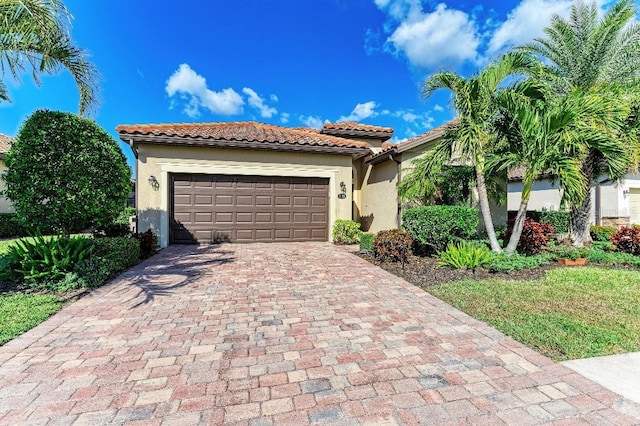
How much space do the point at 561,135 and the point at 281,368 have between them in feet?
25.3

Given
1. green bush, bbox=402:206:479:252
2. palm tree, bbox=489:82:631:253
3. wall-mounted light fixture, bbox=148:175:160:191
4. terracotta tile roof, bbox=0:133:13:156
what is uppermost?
terracotta tile roof, bbox=0:133:13:156

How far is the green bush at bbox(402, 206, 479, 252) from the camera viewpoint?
797 cm

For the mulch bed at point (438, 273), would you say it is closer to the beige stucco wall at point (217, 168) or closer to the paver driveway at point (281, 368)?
the paver driveway at point (281, 368)

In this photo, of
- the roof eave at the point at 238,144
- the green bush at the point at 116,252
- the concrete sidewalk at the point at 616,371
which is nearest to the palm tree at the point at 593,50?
the roof eave at the point at 238,144

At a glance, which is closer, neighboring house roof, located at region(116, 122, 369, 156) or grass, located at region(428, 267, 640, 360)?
grass, located at region(428, 267, 640, 360)

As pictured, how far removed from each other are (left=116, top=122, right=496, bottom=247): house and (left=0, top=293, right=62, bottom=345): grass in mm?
5365

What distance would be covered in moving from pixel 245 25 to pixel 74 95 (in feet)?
25.2

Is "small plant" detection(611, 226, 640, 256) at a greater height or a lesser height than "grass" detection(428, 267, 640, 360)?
greater

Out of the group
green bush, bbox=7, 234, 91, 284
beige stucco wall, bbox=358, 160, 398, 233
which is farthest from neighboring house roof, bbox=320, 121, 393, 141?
green bush, bbox=7, 234, 91, 284

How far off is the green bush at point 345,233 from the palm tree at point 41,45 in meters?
8.12

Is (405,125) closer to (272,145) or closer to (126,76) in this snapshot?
(272,145)

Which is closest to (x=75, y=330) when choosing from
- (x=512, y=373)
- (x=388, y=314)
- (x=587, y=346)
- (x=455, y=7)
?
(x=388, y=314)

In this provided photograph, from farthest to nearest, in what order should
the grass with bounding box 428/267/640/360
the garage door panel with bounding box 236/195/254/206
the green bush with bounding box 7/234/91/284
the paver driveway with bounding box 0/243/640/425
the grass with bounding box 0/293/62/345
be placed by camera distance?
1. the garage door panel with bounding box 236/195/254/206
2. the green bush with bounding box 7/234/91/284
3. the grass with bounding box 0/293/62/345
4. the grass with bounding box 428/267/640/360
5. the paver driveway with bounding box 0/243/640/425

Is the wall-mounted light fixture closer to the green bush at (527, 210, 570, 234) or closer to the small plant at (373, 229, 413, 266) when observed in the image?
the small plant at (373, 229, 413, 266)
